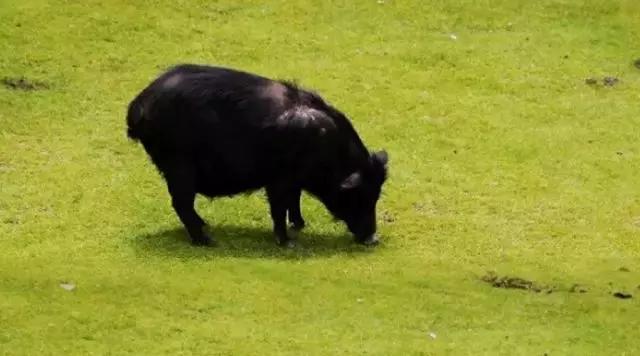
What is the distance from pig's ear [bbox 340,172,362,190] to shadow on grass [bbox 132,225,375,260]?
504 millimetres

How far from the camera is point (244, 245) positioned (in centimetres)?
1292

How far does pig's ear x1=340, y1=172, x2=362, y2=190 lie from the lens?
1347 centimetres

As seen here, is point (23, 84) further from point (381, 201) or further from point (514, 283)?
point (514, 283)

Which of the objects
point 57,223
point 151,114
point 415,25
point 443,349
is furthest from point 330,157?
point 415,25

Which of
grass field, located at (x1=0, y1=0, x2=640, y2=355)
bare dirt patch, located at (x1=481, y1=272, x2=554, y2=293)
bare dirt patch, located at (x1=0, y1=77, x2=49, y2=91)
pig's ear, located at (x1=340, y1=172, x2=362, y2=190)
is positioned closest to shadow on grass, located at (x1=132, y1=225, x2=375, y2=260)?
grass field, located at (x1=0, y1=0, x2=640, y2=355)

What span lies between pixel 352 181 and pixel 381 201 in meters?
0.98

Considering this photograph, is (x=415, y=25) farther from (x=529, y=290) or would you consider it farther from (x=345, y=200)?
(x=529, y=290)

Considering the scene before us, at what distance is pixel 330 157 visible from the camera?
1330cm

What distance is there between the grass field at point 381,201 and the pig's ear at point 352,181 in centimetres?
54

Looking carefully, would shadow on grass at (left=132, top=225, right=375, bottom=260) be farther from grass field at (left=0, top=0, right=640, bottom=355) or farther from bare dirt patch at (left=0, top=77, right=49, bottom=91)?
bare dirt patch at (left=0, top=77, right=49, bottom=91)

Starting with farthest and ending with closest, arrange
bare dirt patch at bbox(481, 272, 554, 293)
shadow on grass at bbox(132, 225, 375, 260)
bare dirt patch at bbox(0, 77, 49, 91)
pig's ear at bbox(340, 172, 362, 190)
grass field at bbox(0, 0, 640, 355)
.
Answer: bare dirt patch at bbox(0, 77, 49, 91) < pig's ear at bbox(340, 172, 362, 190) < shadow on grass at bbox(132, 225, 375, 260) < bare dirt patch at bbox(481, 272, 554, 293) < grass field at bbox(0, 0, 640, 355)

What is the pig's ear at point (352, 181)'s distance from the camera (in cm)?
1347

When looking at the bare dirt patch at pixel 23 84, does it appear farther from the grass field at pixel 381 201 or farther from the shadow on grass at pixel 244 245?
the shadow on grass at pixel 244 245

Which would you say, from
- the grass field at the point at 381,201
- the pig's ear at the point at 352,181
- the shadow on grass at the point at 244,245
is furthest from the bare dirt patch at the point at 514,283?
the pig's ear at the point at 352,181
